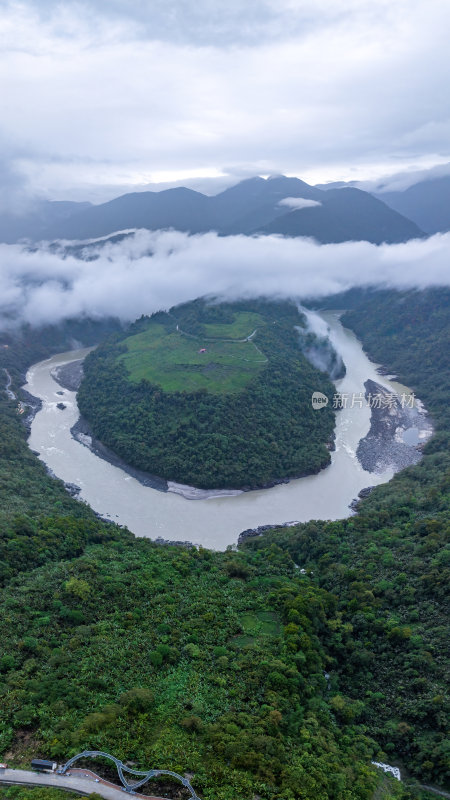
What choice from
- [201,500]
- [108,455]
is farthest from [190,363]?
[201,500]

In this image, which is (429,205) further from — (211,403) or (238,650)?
(238,650)

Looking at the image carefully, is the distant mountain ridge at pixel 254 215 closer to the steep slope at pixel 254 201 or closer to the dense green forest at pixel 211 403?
the steep slope at pixel 254 201

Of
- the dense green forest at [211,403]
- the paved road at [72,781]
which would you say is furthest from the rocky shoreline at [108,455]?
the paved road at [72,781]

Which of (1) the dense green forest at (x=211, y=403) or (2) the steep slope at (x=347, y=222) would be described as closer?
(1) the dense green forest at (x=211, y=403)

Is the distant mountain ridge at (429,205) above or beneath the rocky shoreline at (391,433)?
above

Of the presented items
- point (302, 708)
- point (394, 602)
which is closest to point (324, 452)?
point (394, 602)

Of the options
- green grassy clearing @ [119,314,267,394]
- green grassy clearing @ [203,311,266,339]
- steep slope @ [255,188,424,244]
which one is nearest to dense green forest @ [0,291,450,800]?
green grassy clearing @ [119,314,267,394]

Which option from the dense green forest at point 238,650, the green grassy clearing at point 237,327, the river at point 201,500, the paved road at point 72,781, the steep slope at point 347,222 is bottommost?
the river at point 201,500

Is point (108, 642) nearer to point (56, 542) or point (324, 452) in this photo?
point (56, 542)
